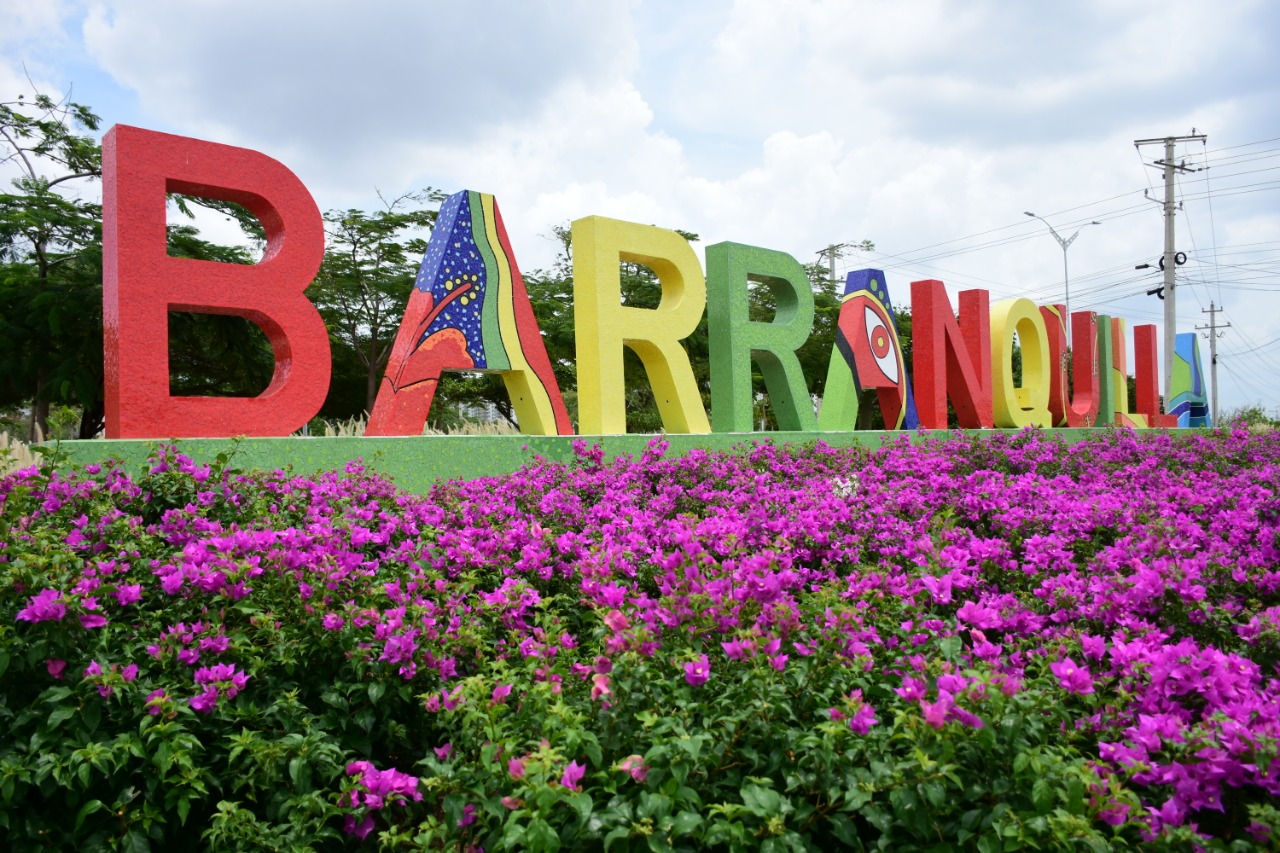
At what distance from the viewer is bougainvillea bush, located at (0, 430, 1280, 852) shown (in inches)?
63.9

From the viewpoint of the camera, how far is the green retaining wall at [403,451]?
5468 millimetres

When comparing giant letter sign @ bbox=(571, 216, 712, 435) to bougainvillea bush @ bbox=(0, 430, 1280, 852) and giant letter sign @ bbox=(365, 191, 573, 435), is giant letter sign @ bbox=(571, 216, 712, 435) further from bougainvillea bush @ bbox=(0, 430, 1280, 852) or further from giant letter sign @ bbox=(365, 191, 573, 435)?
bougainvillea bush @ bbox=(0, 430, 1280, 852)

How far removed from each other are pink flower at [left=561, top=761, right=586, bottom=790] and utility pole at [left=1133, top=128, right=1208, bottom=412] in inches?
927

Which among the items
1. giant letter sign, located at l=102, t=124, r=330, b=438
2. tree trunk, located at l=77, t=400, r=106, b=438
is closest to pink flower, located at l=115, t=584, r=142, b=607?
giant letter sign, located at l=102, t=124, r=330, b=438

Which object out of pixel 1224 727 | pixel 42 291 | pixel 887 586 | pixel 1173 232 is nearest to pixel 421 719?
pixel 887 586

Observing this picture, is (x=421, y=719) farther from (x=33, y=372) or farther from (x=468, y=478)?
(x=33, y=372)

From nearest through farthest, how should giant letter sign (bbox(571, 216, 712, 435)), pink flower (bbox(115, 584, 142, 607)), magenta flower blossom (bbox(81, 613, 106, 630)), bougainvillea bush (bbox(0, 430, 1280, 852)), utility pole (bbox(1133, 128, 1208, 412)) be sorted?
1. bougainvillea bush (bbox(0, 430, 1280, 852))
2. magenta flower blossom (bbox(81, 613, 106, 630))
3. pink flower (bbox(115, 584, 142, 607))
4. giant letter sign (bbox(571, 216, 712, 435))
5. utility pole (bbox(1133, 128, 1208, 412))

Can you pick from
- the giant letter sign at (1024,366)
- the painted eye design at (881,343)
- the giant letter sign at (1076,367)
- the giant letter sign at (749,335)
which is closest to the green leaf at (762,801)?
the giant letter sign at (749,335)

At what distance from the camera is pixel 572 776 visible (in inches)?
64.2

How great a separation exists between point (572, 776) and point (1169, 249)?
2566 cm

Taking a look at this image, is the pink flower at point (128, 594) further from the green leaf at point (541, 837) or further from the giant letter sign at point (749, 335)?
the giant letter sign at point (749, 335)

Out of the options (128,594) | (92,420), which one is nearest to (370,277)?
(92,420)

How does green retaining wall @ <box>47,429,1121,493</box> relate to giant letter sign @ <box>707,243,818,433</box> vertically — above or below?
below

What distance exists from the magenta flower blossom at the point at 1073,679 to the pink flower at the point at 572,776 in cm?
106
